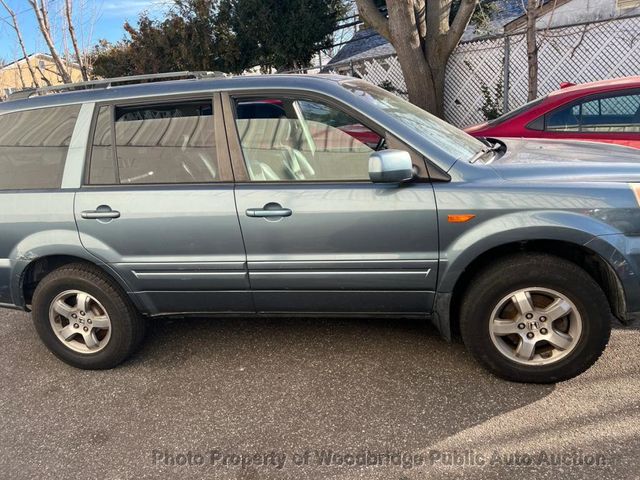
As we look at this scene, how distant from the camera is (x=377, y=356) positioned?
10.8 feet

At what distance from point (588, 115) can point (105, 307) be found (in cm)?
453

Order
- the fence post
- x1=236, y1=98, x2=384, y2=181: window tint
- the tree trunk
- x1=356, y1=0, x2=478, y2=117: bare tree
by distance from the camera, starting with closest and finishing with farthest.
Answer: x1=236, y1=98, x2=384, y2=181: window tint → the tree trunk → x1=356, y1=0, x2=478, y2=117: bare tree → the fence post

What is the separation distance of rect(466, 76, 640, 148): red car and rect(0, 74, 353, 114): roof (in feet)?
8.68

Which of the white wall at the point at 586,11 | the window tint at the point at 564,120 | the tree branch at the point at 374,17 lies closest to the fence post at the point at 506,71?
the tree branch at the point at 374,17

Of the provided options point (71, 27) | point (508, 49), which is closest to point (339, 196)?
point (508, 49)

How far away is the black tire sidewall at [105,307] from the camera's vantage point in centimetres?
324

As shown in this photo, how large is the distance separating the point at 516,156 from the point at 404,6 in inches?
280

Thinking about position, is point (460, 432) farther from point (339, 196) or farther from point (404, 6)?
point (404, 6)

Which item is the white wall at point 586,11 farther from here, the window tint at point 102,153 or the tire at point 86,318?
the tire at point 86,318

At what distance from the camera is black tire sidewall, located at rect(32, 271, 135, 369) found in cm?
324

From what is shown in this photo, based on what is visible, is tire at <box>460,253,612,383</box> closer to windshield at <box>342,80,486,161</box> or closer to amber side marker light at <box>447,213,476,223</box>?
amber side marker light at <box>447,213,476,223</box>

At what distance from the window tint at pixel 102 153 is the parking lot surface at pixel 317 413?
49.7 inches

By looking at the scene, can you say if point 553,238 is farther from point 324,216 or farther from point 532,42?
point 532,42

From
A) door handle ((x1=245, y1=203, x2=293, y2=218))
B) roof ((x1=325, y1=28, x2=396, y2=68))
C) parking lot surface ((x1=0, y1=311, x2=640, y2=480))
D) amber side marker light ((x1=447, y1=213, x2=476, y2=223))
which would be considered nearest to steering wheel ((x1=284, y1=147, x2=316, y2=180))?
door handle ((x1=245, y1=203, x2=293, y2=218))
